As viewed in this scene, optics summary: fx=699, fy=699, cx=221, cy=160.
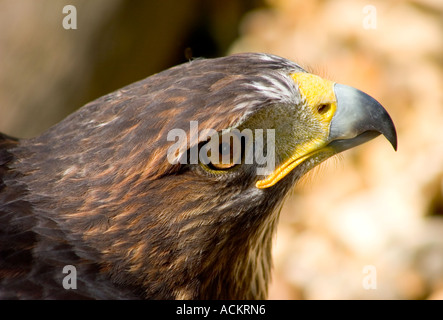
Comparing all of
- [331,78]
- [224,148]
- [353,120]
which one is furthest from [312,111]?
[331,78]

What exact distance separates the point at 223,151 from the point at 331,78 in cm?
198

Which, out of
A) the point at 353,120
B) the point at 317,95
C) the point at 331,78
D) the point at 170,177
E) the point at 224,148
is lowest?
the point at 170,177

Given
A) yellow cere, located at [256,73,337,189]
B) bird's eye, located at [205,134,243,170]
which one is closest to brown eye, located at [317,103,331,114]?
yellow cere, located at [256,73,337,189]

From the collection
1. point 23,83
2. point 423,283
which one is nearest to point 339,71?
point 423,283

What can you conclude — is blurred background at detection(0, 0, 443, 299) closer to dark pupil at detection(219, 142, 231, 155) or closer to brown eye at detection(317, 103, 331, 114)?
brown eye at detection(317, 103, 331, 114)

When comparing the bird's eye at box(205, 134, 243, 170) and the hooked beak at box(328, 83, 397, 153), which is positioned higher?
the hooked beak at box(328, 83, 397, 153)

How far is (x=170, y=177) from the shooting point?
333 cm

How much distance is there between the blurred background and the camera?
5.96m

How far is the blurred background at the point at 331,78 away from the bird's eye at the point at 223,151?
0.85 metres

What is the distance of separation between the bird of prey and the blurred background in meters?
0.64

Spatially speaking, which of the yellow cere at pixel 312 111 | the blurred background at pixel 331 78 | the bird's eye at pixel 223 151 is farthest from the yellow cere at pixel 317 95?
the blurred background at pixel 331 78

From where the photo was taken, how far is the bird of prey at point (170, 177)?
3.26 metres

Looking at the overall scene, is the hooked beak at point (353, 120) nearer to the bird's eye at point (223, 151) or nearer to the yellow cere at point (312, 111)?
the yellow cere at point (312, 111)

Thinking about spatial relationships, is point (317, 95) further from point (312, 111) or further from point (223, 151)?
point (223, 151)
